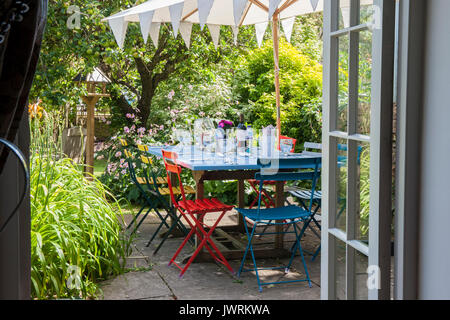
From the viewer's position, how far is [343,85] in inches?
89.7

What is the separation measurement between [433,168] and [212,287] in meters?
2.25

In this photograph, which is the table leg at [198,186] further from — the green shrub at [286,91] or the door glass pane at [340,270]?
the green shrub at [286,91]

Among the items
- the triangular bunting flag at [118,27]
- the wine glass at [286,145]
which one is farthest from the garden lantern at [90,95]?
the wine glass at [286,145]

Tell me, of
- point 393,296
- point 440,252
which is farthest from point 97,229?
point 440,252

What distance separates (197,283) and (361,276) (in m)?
1.89

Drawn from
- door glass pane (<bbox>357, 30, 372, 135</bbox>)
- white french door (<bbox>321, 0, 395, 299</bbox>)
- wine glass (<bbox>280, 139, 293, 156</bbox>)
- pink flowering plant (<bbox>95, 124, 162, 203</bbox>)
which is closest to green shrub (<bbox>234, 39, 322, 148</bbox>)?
pink flowering plant (<bbox>95, 124, 162, 203</bbox>)

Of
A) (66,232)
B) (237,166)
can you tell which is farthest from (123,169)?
(66,232)

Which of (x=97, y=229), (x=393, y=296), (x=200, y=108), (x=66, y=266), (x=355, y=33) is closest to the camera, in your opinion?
(x=393, y=296)

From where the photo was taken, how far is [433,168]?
183 cm

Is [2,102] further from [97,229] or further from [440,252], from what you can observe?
[97,229]

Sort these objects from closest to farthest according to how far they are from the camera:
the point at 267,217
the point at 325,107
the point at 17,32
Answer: the point at 17,32
the point at 325,107
the point at 267,217

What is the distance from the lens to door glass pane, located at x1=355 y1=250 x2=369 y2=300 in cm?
209

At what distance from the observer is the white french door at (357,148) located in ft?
6.30

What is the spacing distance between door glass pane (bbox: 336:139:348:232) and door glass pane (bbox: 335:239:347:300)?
0.09m
